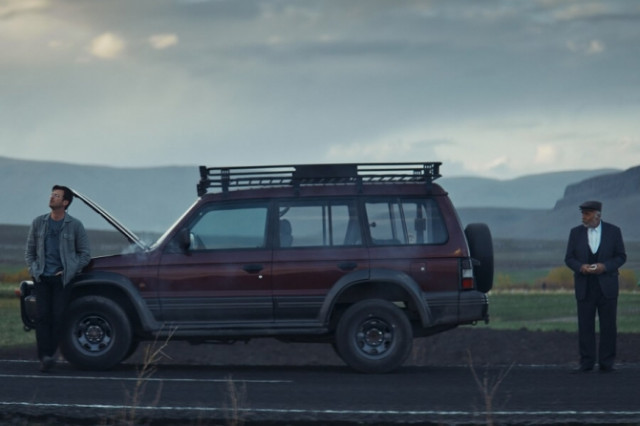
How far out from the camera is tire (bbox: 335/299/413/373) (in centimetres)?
1299

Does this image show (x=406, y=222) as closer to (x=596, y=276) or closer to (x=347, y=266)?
(x=347, y=266)

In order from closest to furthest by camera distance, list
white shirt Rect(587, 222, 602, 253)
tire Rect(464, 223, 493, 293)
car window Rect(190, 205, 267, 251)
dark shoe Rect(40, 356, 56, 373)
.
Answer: dark shoe Rect(40, 356, 56, 373), white shirt Rect(587, 222, 602, 253), car window Rect(190, 205, 267, 251), tire Rect(464, 223, 493, 293)

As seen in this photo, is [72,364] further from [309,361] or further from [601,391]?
[309,361]

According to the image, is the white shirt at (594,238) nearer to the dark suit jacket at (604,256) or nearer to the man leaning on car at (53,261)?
the dark suit jacket at (604,256)

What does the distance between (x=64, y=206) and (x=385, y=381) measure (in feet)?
13.3

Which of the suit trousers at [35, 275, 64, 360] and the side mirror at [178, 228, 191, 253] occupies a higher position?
the side mirror at [178, 228, 191, 253]

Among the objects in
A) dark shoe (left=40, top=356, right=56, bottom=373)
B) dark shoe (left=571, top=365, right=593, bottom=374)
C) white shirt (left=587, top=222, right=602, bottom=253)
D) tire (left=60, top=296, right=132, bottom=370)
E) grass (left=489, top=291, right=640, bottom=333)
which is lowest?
grass (left=489, top=291, right=640, bottom=333)

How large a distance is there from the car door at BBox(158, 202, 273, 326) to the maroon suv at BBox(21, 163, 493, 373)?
1 cm

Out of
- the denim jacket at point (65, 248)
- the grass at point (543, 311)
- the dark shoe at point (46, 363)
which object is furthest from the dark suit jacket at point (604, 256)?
the grass at point (543, 311)

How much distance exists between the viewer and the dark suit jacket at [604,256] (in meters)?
13.1

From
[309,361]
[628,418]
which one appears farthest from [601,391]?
[309,361]

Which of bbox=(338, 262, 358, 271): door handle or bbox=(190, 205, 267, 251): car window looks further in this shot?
bbox=(190, 205, 267, 251): car window

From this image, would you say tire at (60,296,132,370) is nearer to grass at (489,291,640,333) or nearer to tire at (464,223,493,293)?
tire at (464,223,493,293)

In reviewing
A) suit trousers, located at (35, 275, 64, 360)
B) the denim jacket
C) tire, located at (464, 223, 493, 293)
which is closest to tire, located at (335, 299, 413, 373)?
tire, located at (464, 223, 493, 293)
